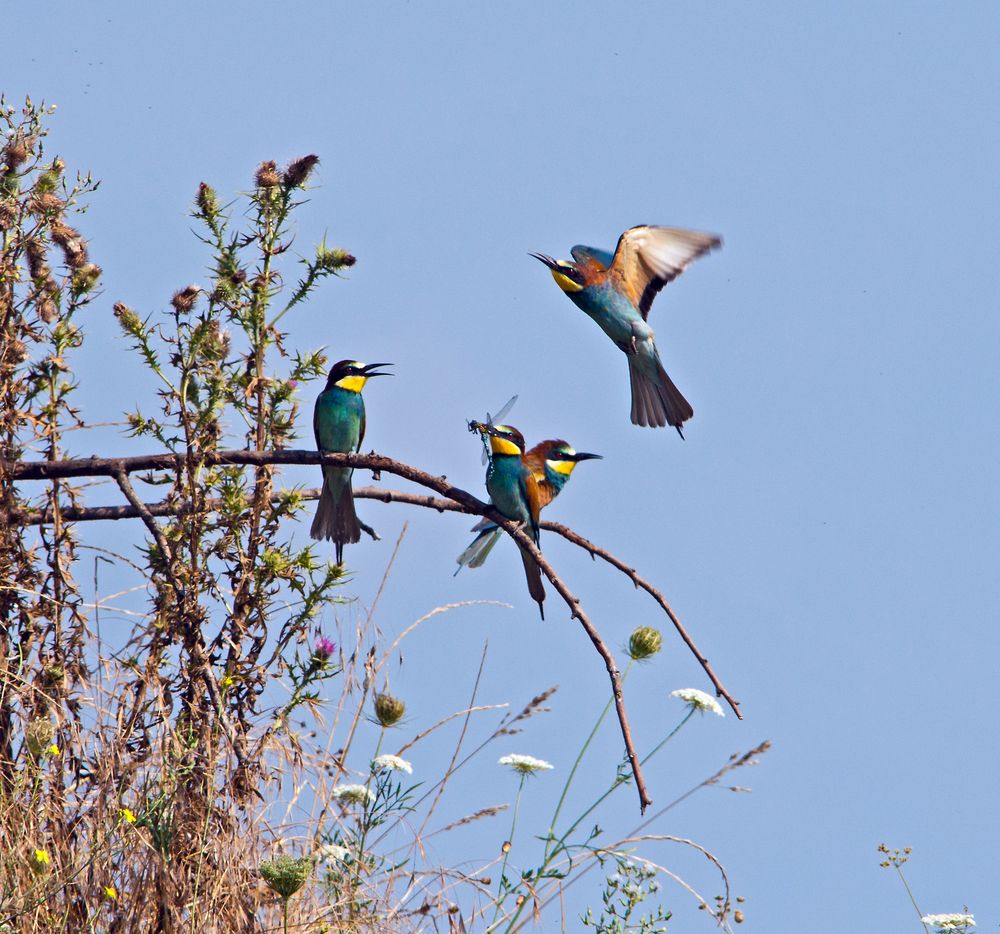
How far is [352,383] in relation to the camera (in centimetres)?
514

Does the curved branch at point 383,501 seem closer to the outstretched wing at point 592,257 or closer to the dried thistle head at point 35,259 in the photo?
the dried thistle head at point 35,259

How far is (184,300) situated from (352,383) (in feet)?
5.47

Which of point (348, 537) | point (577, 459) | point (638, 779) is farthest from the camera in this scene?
point (577, 459)

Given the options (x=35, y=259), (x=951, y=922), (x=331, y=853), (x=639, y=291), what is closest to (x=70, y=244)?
(x=35, y=259)

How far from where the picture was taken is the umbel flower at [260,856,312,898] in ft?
10.4

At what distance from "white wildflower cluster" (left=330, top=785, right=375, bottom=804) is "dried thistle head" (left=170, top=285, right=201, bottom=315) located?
1.20m

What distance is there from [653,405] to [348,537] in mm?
1638

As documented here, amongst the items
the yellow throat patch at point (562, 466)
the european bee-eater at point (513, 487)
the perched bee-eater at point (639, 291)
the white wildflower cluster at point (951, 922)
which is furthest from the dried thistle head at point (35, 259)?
the white wildflower cluster at point (951, 922)

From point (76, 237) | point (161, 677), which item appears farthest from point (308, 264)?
point (161, 677)

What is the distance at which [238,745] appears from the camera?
11.4 ft

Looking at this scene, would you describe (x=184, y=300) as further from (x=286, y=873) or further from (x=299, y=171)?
(x=286, y=873)

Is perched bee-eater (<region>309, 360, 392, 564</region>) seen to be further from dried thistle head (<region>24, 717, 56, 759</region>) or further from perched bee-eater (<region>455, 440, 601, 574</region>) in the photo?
dried thistle head (<region>24, 717, 56, 759</region>)

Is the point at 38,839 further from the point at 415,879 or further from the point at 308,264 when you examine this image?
the point at 308,264

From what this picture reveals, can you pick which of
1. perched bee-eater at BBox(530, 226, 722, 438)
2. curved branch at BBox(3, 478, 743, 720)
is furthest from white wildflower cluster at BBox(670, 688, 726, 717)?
perched bee-eater at BBox(530, 226, 722, 438)
